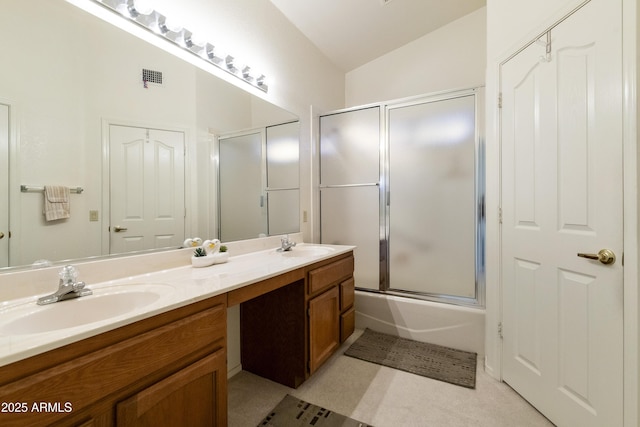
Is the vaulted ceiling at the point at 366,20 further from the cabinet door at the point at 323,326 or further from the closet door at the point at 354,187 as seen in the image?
the cabinet door at the point at 323,326

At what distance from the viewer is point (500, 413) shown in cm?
154

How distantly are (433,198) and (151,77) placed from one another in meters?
2.15

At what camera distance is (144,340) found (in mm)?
833

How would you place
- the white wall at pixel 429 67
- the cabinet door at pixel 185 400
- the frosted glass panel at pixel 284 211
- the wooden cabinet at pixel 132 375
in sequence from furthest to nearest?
the white wall at pixel 429 67
the frosted glass panel at pixel 284 211
the cabinet door at pixel 185 400
the wooden cabinet at pixel 132 375

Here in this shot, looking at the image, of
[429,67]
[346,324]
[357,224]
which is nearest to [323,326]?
[346,324]

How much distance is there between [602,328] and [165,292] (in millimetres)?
1856

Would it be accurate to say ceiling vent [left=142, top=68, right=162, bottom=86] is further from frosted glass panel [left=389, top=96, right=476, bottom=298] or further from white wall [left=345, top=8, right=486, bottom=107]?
white wall [left=345, top=8, right=486, bottom=107]

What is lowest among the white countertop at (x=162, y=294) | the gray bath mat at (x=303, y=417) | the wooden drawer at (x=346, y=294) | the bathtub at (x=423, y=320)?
the gray bath mat at (x=303, y=417)

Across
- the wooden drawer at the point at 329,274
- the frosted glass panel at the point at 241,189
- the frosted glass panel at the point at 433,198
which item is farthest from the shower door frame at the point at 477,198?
the frosted glass panel at the point at 241,189

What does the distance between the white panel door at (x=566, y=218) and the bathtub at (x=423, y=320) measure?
1.30ft

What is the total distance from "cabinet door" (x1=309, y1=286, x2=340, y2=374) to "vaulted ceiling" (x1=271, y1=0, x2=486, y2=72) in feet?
7.65

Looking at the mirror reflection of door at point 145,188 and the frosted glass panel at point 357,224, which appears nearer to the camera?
the mirror reflection of door at point 145,188

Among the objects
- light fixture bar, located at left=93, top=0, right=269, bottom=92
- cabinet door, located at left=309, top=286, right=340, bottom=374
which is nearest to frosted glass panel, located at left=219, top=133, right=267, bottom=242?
light fixture bar, located at left=93, top=0, right=269, bottom=92

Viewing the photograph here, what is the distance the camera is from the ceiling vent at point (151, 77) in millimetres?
1410
